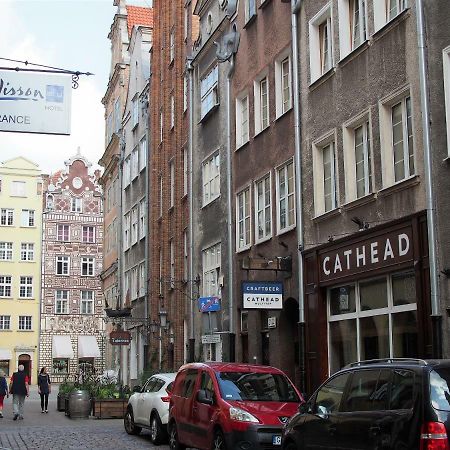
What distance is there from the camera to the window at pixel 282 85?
23234 millimetres

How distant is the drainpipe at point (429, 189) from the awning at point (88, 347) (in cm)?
5554

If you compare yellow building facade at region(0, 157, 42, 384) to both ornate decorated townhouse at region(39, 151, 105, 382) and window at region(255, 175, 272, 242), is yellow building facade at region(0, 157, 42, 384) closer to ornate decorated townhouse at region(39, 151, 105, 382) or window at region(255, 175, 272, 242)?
ornate decorated townhouse at region(39, 151, 105, 382)

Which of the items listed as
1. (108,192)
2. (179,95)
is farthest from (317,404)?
(108,192)

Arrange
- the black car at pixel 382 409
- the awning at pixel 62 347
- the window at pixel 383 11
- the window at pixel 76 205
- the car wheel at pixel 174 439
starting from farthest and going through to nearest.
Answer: the window at pixel 76 205
the awning at pixel 62 347
the window at pixel 383 11
the car wheel at pixel 174 439
the black car at pixel 382 409

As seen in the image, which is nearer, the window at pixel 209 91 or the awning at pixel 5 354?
the window at pixel 209 91

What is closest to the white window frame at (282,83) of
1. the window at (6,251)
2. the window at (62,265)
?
the window at (62,265)

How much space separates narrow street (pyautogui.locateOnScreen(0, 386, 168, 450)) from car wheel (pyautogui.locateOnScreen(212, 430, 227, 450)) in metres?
4.40

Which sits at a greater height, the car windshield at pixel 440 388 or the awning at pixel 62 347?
the awning at pixel 62 347

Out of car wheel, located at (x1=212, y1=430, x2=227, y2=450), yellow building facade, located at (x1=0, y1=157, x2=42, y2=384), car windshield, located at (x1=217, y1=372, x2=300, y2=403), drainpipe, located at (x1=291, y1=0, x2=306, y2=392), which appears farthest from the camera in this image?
yellow building facade, located at (x1=0, y1=157, x2=42, y2=384)

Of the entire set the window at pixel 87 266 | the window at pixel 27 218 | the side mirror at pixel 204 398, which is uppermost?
the window at pixel 27 218

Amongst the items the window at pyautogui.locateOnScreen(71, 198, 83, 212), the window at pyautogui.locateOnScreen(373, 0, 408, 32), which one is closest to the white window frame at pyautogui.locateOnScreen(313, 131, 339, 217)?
the window at pyautogui.locateOnScreen(373, 0, 408, 32)

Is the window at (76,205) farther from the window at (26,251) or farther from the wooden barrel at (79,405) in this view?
the wooden barrel at (79,405)

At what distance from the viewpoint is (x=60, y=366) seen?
73312 millimetres

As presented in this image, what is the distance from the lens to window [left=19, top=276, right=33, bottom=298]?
73438 millimetres
